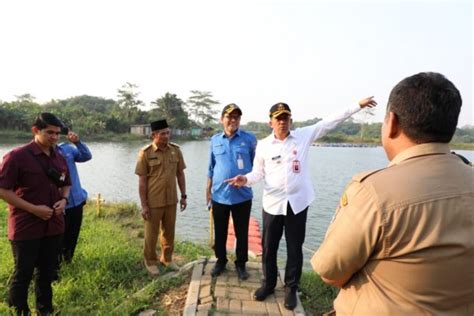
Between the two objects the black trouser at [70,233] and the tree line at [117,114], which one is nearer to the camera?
the black trouser at [70,233]

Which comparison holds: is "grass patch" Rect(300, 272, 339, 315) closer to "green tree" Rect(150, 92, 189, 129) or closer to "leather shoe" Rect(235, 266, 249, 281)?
"leather shoe" Rect(235, 266, 249, 281)

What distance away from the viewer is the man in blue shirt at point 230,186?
3318 mm

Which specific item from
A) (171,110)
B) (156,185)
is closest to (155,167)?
(156,185)

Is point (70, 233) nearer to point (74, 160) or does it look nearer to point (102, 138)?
point (74, 160)

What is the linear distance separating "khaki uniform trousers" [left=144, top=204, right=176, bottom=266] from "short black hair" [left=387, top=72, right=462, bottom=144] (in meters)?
3.00

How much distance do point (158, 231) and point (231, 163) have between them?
1201 millimetres

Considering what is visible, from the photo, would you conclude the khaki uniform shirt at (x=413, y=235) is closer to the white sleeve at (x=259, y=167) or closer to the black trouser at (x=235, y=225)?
the white sleeve at (x=259, y=167)

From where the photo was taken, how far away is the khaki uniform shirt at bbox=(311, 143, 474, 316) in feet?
3.23

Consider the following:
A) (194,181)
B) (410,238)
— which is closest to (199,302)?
(410,238)

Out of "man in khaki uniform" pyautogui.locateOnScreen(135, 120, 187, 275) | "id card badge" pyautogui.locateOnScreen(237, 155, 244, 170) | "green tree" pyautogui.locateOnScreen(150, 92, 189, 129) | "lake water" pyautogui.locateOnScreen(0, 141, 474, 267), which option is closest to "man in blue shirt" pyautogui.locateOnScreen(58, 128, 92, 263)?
"man in khaki uniform" pyautogui.locateOnScreen(135, 120, 187, 275)

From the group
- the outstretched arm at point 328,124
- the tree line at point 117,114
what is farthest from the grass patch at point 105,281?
the tree line at point 117,114

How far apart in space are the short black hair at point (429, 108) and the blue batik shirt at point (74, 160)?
360 cm

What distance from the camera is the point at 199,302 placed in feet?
9.41

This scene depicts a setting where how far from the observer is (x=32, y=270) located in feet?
8.69
